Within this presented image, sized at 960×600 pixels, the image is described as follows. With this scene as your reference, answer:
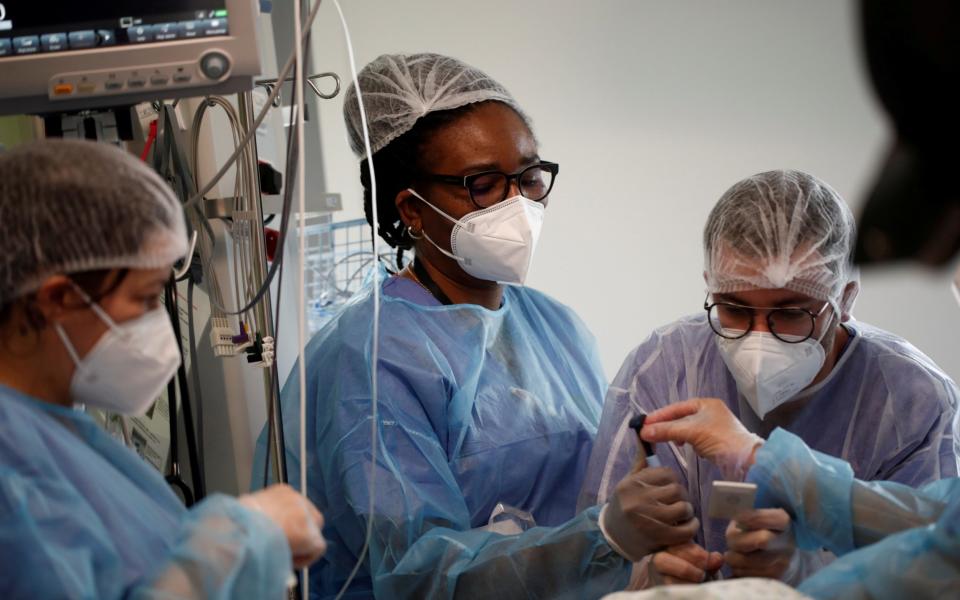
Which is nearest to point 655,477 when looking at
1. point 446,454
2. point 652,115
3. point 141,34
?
point 446,454

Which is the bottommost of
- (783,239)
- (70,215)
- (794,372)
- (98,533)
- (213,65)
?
(794,372)

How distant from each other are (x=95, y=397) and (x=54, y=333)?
0.10m

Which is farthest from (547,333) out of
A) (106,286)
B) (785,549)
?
(106,286)

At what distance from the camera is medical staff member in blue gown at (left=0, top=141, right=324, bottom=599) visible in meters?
0.98

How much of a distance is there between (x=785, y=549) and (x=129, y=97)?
4.02ft

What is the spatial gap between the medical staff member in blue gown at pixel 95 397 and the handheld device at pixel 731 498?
598mm

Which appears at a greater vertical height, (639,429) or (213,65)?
(213,65)

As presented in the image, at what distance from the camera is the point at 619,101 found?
10.7 feet

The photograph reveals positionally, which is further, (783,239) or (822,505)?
(783,239)

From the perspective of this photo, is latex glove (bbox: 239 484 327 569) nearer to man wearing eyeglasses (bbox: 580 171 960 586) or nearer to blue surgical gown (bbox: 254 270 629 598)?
blue surgical gown (bbox: 254 270 629 598)

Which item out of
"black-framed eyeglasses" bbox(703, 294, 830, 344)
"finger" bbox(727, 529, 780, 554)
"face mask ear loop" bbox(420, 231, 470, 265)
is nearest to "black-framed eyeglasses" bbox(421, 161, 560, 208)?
"face mask ear loop" bbox(420, 231, 470, 265)

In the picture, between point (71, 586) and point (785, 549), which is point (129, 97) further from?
point (785, 549)

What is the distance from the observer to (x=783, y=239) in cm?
159

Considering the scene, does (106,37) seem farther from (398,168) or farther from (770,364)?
(770,364)
